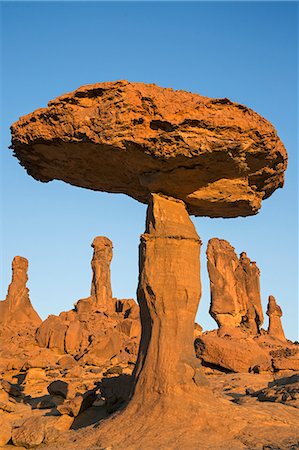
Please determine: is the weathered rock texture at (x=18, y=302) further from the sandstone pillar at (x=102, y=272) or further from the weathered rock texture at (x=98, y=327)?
the sandstone pillar at (x=102, y=272)

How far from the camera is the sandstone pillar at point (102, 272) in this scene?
45.1m

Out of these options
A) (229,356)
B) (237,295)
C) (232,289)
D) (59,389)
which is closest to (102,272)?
(232,289)

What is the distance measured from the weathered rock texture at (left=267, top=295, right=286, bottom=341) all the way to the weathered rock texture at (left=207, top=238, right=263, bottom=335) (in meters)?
1.15

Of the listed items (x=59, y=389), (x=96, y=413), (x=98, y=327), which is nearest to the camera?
(x=96, y=413)

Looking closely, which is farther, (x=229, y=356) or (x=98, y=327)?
(x=98, y=327)

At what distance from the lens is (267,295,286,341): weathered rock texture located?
42.9 metres

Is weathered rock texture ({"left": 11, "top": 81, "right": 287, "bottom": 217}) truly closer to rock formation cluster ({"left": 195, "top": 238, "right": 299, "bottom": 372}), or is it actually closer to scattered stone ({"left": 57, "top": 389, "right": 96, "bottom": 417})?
scattered stone ({"left": 57, "top": 389, "right": 96, "bottom": 417})

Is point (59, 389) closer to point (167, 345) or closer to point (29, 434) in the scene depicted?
point (29, 434)

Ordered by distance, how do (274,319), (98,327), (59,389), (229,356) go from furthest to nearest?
(274,319), (98,327), (229,356), (59,389)

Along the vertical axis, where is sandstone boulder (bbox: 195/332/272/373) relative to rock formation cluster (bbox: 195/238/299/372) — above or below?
below

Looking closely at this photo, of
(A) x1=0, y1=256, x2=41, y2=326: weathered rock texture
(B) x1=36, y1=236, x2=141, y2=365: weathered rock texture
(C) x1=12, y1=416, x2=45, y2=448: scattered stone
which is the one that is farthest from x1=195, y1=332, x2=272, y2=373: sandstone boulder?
(A) x1=0, y1=256, x2=41, y2=326: weathered rock texture

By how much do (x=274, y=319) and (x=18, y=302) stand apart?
24.3 m

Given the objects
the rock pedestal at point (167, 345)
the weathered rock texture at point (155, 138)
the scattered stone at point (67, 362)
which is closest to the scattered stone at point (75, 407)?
the rock pedestal at point (167, 345)

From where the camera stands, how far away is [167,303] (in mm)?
7902
